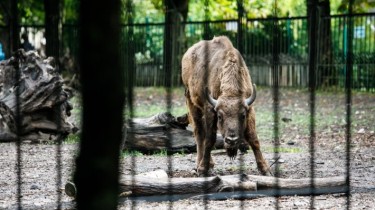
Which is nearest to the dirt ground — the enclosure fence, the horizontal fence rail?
the enclosure fence

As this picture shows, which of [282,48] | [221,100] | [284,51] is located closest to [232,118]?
[221,100]

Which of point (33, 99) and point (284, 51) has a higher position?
point (284, 51)

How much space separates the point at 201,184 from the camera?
5.84m

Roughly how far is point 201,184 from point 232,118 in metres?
1.25

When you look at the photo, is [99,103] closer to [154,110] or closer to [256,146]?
[256,146]

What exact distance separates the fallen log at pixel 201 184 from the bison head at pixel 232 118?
70 centimetres

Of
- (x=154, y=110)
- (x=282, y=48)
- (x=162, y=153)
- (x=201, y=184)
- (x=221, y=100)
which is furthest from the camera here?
(x=282, y=48)

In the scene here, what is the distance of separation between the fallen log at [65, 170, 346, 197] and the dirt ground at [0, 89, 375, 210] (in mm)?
90

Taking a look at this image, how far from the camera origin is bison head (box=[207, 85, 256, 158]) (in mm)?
6807

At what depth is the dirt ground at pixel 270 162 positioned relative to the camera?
5695 millimetres

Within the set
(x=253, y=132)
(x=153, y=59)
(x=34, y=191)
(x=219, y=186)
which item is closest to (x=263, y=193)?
(x=219, y=186)

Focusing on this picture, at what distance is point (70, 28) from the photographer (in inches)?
864

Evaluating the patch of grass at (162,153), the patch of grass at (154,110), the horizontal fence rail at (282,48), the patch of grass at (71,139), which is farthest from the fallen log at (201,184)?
the horizontal fence rail at (282,48)

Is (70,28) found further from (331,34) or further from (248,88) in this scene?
(248,88)
